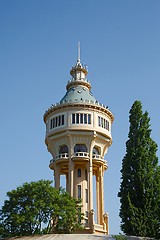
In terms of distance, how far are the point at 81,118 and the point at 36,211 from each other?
17.7 meters

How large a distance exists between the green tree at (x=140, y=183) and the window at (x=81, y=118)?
15259 millimetres

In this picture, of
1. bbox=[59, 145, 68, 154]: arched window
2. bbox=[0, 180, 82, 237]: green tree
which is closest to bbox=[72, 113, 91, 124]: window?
bbox=[59, 145, 68, 154]: arched window

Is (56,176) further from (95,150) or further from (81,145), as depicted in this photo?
(95,150)

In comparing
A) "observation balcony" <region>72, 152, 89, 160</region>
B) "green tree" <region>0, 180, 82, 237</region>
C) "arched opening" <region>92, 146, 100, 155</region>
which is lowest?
"green tree" <region>0, 180, 82, 237</region>

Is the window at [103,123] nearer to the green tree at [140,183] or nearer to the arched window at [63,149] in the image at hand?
the arched window at [63,149]

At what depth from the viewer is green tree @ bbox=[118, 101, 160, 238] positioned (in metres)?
36.8

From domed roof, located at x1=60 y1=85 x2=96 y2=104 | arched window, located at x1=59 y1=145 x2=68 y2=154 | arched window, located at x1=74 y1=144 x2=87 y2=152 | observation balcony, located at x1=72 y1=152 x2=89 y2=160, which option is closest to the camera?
observation balcony, located at x1=72 y1=152 x2=89 y2=160

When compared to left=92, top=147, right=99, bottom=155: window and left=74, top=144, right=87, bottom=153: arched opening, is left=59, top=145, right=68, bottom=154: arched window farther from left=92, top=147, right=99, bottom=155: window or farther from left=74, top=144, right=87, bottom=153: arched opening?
left=92, top=147, right=99, bottom=155: window

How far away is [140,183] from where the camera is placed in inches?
1510

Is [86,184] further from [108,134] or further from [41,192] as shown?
[41,192]

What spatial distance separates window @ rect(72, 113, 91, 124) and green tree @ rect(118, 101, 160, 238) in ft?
50.1

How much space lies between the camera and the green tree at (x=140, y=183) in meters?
36.8

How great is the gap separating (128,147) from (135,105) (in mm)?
4421

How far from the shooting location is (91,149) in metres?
56.1
